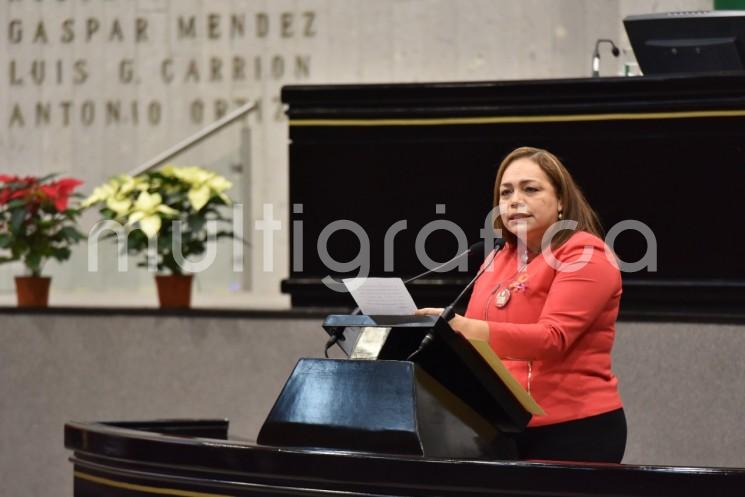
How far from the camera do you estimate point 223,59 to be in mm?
8617

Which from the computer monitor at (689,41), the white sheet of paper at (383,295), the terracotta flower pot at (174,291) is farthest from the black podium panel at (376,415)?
the terracotta flower pot at (174,291)

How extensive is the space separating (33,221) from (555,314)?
11.9 feet

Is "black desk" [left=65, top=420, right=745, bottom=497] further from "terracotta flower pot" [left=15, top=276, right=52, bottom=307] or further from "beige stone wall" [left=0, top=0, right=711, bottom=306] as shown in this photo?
"beige stone wall" [left=0, top=0, right=711, bottom=306]

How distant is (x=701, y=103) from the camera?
471cm

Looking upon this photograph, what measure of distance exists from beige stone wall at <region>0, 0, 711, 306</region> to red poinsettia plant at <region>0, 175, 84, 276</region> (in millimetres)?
1948

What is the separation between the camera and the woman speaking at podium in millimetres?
2947

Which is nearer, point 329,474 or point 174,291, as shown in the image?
point 329,474

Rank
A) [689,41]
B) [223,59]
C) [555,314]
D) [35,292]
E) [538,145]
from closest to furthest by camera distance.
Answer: [555,314]
[689,41]
[538,145]
[35,292]
[223,59]

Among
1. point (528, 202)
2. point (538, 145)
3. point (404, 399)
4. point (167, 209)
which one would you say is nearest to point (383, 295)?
point (404, 399)

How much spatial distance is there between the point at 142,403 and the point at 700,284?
7.77 feet

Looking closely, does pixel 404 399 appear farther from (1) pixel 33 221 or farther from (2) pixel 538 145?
(1) pixel 33 221

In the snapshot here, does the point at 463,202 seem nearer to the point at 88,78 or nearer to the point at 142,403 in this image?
the point at 142,403

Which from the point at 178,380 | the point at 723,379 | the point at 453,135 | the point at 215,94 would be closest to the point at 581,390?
the point at 723,379

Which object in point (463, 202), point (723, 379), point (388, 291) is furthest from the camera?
point (463, 202)
